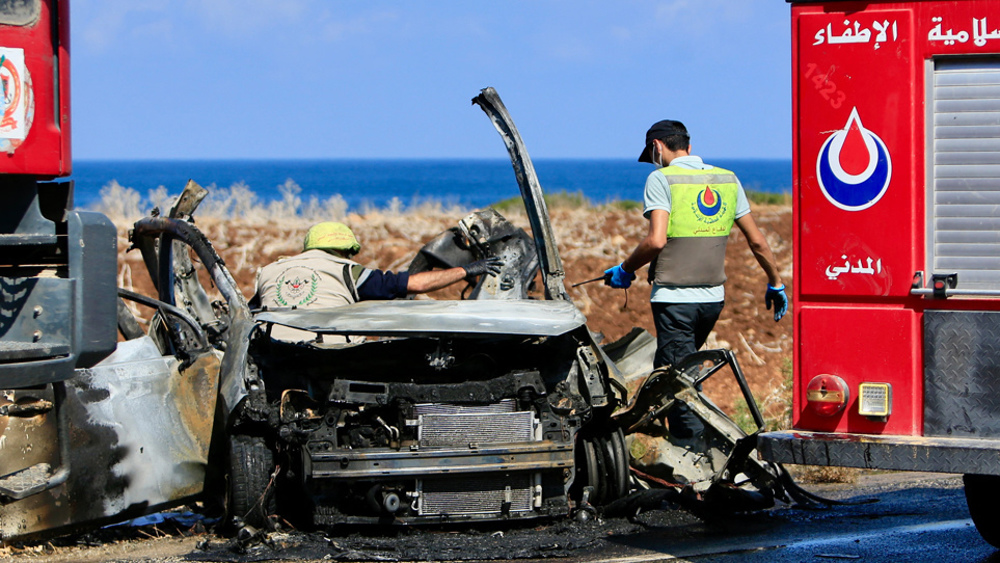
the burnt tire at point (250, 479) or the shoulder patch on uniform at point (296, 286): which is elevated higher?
the shoulder patch on uniform at point (296, 286)

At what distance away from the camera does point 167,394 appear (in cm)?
676

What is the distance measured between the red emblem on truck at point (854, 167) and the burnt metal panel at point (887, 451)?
1.01m

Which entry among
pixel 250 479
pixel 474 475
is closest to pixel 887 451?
pixel 474 475

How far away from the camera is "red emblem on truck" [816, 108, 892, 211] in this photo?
5.36m

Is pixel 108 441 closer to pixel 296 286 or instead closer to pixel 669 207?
pixel 296 286

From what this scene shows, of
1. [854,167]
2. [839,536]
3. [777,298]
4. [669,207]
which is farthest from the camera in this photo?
[777,298]

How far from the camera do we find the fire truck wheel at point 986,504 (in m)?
6.40

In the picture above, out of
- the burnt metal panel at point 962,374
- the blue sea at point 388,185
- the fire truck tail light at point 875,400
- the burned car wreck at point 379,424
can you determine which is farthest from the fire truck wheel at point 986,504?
the blue sea at point 388,185

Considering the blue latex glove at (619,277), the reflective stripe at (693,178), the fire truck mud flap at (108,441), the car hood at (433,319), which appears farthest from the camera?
the blue latex glove at (619,277)

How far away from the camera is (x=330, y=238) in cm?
789

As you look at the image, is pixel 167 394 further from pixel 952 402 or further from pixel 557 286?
pixel 952 402

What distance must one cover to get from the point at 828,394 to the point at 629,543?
62.9 inches

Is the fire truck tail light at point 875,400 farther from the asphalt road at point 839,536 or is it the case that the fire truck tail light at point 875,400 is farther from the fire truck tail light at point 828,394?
the asphalt road at point 839,536

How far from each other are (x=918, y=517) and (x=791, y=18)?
323cm
